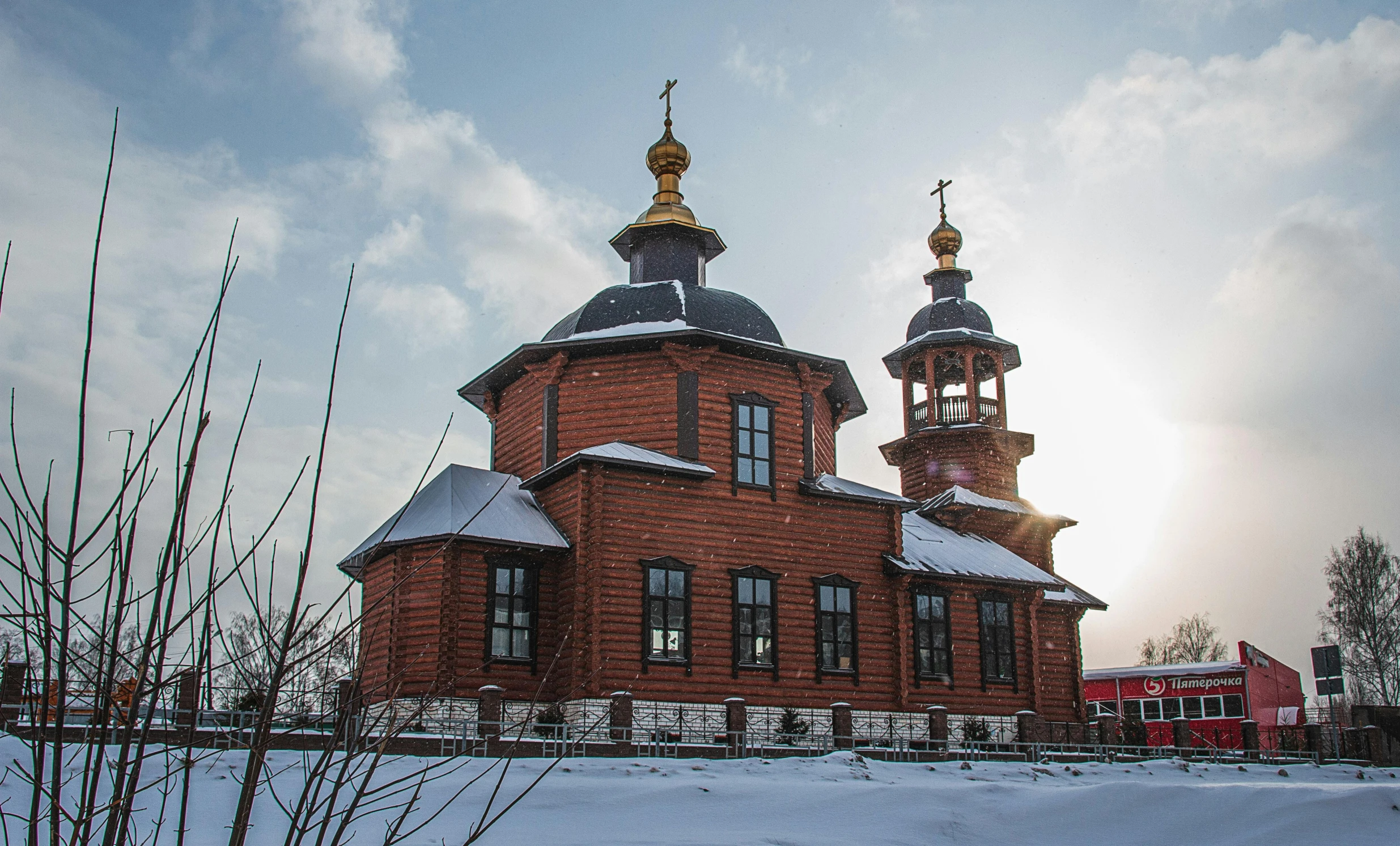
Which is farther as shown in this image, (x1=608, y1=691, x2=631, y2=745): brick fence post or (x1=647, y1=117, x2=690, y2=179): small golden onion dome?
(x1=647, y1=117, x2=690, y2=179): small golden onion dome

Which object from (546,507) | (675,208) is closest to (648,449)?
(546,507)

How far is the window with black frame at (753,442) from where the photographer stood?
68.9ft

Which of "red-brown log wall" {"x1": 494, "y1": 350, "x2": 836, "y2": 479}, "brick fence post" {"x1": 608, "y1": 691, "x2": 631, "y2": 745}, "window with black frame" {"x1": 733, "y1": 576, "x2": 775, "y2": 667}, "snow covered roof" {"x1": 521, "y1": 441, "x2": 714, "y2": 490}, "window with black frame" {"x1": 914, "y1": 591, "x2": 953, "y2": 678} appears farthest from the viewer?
"window with black frame" {"x1": 914, "y1": 591, "x2": 953, "y2": 678}

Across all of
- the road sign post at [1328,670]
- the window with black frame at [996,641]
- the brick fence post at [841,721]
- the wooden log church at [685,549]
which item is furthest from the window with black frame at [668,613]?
the road sign post at [1328,670]

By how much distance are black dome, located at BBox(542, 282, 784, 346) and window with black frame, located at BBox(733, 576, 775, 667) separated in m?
4.88

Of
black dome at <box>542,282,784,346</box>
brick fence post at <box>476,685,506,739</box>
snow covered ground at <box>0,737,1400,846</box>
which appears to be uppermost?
black dome at <box>542,282,784,346</box>

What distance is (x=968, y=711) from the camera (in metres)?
22.7

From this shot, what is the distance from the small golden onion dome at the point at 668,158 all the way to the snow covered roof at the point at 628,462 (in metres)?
8.50

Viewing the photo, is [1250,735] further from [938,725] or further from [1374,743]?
[938,725]

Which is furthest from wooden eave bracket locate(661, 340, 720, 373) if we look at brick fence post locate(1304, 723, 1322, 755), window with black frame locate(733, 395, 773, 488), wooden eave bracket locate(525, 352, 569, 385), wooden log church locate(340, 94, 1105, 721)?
brick fence post locate(1304, 723, 1322, 755)

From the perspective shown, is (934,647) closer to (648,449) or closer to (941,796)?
(648,449)

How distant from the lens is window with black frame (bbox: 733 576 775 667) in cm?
1984

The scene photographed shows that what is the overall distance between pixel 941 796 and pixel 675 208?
16.6m

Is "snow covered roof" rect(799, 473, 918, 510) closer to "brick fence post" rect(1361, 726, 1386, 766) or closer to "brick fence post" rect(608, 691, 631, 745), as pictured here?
"brick fence post" rect(608, 691, 631, 745)
